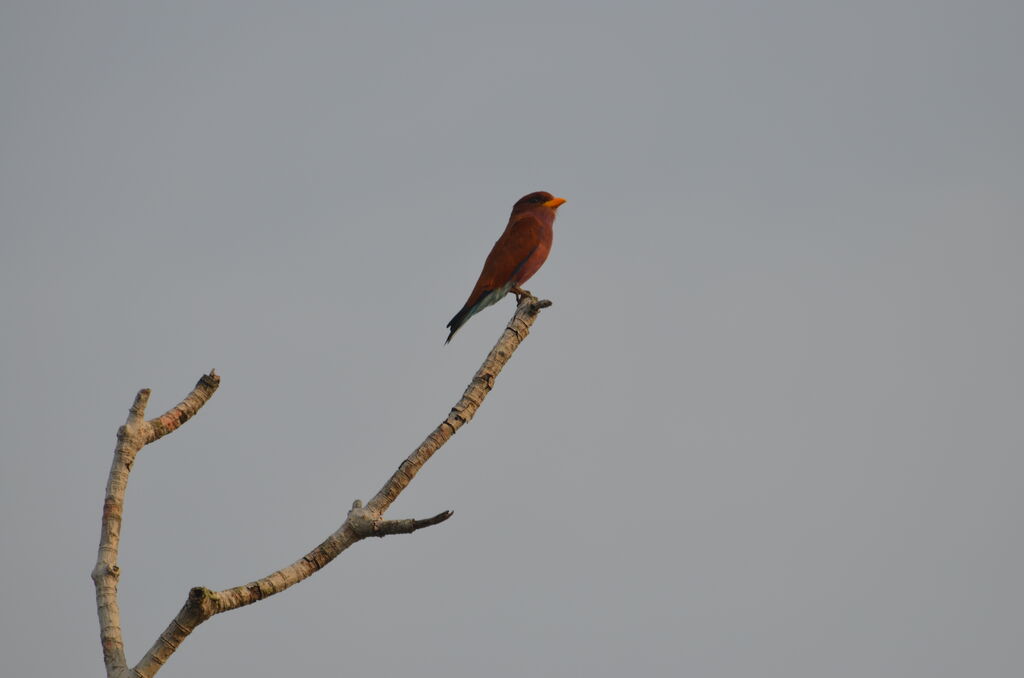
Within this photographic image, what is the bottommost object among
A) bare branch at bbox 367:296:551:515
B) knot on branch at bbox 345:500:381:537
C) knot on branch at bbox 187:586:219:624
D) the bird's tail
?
knot on branch at bbox 187:586:219:624

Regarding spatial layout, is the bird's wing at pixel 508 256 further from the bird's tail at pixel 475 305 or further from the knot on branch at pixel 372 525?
the knot on branch at pixel 372 525

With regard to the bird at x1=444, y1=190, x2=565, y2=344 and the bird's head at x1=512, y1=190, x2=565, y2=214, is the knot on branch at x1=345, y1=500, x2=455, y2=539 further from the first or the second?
the bird's head at x1=512, y1=190, x2=565, y2=214

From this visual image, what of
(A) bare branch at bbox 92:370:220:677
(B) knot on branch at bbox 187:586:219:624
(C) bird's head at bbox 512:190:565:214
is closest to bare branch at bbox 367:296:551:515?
(B) knot on branch at bbox 187:586:219:624

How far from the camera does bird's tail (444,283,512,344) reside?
11.0m

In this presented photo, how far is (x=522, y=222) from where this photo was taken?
38.8ft

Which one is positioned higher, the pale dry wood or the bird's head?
the bird's head

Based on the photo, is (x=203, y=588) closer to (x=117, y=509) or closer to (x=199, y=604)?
(x=199, y=604)

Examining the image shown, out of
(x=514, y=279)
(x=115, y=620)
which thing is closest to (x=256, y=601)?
(x=115, y=620)

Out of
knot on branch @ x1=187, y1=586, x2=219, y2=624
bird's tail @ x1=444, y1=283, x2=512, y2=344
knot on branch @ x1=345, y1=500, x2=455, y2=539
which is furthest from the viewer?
bird's tail @ x1=444, y1=283, x2=512, y2=344

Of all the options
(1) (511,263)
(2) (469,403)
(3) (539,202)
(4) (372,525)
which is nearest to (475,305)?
(1) (511,263)

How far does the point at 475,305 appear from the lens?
36.6 feet

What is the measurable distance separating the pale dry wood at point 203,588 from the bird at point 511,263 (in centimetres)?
533

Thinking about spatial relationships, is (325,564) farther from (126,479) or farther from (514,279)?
(514,279)

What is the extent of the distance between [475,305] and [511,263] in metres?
0.57
